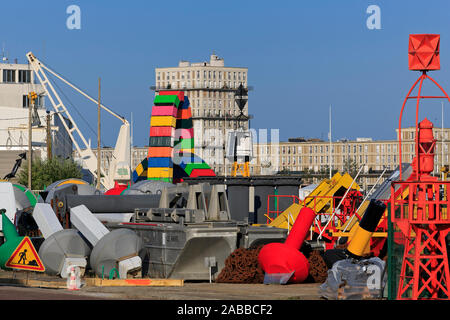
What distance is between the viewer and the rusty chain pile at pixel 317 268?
29.4 m

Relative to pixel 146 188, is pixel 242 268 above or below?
below

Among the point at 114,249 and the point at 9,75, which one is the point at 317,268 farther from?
the point at 9,75

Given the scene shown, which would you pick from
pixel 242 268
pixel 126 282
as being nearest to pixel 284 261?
pixel 242 268

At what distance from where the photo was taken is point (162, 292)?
25125 millimetres

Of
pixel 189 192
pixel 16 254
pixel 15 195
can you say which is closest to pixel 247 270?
pixel 189 192

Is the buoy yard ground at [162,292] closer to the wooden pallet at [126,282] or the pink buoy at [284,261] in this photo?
the wooden pallet at [126,282]

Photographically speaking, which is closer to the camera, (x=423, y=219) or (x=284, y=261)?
(x=423, y=219)

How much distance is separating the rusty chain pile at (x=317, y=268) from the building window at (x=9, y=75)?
13860cm

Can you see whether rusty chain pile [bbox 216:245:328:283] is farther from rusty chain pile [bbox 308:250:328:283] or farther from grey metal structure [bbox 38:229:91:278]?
grey metal structure [bbox 38:229:91:278]

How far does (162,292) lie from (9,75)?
143444 millimetres

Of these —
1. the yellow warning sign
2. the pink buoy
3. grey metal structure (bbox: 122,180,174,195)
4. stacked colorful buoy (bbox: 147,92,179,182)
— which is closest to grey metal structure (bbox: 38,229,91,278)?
the yellow warning sign

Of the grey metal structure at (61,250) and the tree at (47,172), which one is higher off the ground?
the tree at (47,172)

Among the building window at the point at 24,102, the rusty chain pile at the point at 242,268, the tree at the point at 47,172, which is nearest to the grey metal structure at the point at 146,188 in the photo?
the rusty chain pile at the point at 242,268
